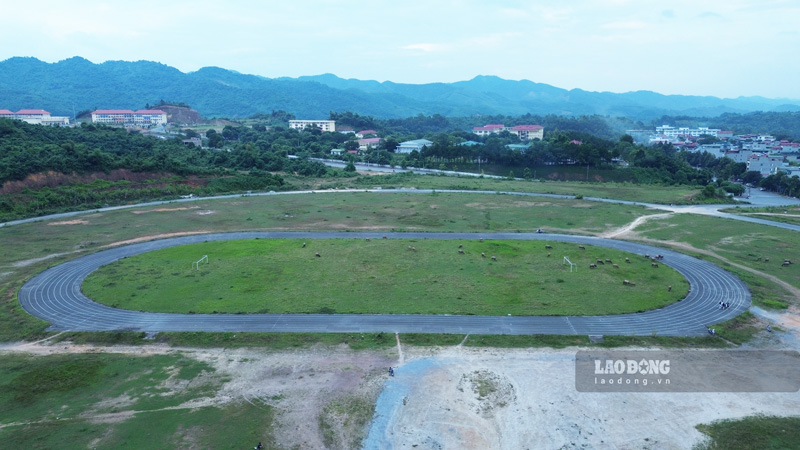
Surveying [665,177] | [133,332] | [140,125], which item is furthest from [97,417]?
[140,125]

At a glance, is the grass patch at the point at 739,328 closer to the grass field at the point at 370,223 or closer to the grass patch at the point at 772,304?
the grass patch at the point at 772,304

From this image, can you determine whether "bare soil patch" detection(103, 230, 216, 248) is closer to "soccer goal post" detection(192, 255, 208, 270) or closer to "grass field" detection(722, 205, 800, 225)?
"soccer goal post" detection(192, 255, 208, 270)

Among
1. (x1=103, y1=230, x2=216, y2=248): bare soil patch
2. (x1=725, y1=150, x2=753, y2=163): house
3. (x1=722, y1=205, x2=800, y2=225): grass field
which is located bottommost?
(x1=103, y1=230, x2=216, y2=248): bare soil patch

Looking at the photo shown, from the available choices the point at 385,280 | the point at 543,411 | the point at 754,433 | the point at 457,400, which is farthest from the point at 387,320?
the point at 754,433

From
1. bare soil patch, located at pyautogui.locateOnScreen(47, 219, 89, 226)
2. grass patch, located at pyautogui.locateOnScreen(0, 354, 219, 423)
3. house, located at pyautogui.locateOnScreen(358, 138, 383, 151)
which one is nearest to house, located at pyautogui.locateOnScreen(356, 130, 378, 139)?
house, located at pyautogui.locateOnScreen(358, 138, 383, 151)

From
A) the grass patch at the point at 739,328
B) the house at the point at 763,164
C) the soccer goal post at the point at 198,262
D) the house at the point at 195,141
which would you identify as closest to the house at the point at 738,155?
the house at the point at 763,164

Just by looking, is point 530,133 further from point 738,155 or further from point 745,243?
point 745,243
